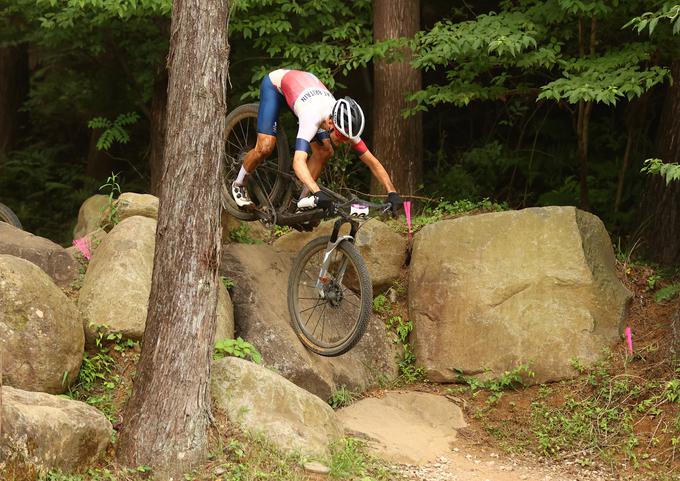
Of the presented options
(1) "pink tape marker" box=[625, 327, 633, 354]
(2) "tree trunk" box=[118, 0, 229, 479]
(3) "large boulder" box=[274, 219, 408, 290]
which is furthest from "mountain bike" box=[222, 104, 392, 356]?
(1) "pink tape marker" box=[625, 327, 633, 354]

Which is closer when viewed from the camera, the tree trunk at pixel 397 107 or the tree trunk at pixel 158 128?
the tree trunk at pixel 397 107

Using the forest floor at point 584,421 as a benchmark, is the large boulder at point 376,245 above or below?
above

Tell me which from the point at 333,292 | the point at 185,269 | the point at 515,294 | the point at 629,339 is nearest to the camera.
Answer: the point at 185,269

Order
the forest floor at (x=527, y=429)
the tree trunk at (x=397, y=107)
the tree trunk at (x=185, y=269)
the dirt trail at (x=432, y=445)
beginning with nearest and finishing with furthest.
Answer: the tree trunk at (x=185, y=269) < the forest floor at (x=527, y=429) < the dirt trail at (x=432, y=445) < the tree trunk at (x=397, y=107)

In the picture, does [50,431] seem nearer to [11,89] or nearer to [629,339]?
[629,339]

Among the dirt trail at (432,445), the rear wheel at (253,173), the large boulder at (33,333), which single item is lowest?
the dirt trail at (432,445)

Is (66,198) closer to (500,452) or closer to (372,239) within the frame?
(372,239)

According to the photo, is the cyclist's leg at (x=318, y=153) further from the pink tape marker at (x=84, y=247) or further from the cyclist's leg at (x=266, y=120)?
the pink tape marker at (x=84, y=247)

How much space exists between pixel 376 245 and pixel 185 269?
3551 millimetres

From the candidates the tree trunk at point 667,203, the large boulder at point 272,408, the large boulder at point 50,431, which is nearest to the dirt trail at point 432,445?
the large boulder at point 272,408

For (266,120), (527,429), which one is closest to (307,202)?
(266,120)

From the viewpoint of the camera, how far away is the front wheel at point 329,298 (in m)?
8.08

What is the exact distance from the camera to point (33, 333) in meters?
6.96

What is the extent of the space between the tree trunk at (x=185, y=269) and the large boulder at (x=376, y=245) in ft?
10.4
